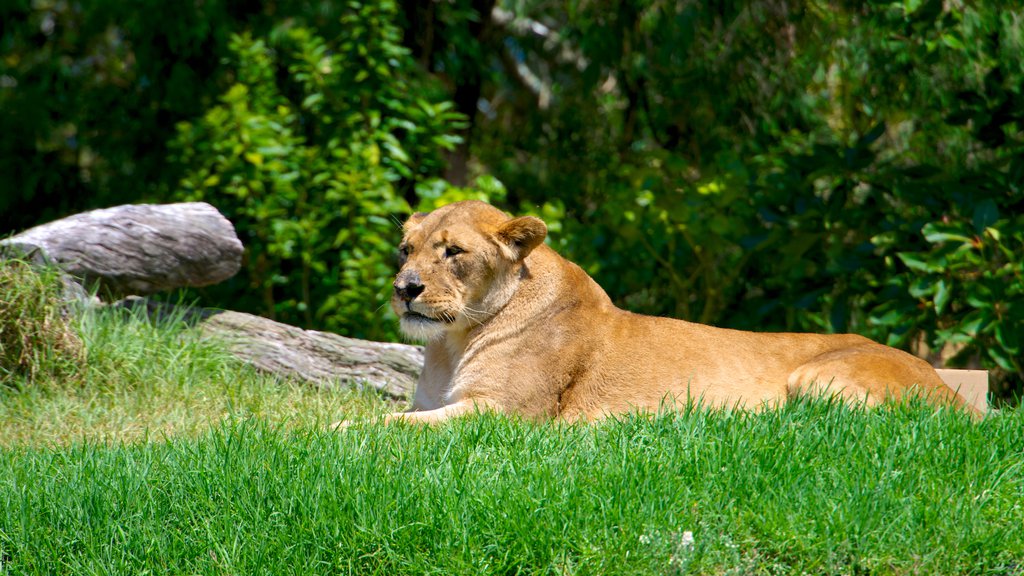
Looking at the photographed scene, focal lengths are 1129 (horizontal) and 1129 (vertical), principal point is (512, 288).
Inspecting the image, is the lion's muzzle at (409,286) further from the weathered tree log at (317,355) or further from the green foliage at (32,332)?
the green foliage at (32,332)

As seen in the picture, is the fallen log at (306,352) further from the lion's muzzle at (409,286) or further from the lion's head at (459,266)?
the lion's muzzle at (409,286)

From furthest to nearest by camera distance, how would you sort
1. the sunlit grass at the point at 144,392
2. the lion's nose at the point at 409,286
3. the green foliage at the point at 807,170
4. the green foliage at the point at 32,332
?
the green foliage at the point at 807,170 → the green foliage at the point at 32,332 → the sunlit grass at the point at 144,392 → the lion's nose at the point at 409,286

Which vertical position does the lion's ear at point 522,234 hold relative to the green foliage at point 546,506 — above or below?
above

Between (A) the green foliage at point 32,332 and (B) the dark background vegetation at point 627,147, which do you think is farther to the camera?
(B) the dark background vegetation at point 627,147

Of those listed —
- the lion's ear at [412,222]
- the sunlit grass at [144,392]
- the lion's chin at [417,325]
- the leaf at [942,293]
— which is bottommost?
the sunlit grass at [144,392]

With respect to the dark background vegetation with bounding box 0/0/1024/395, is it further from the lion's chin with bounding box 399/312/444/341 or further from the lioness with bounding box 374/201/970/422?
the lion's chin with bounding box 399/312/444/341

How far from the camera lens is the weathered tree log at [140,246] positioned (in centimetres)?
707

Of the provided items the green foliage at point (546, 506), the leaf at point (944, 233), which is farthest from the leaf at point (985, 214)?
the green foliage at point (546, 506)

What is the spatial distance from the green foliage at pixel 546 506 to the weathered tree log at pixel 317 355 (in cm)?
248

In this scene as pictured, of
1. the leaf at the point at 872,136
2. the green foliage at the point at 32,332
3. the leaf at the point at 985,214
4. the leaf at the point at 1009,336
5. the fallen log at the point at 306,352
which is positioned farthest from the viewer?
the leaf at the point at 872,136

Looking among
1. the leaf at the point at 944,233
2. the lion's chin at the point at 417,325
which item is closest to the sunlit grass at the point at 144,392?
the lion's chin at the point at 417,325

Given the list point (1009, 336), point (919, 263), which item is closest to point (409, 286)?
point (919, 263)

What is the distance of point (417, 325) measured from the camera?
17.9 feet

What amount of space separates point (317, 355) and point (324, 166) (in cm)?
236
